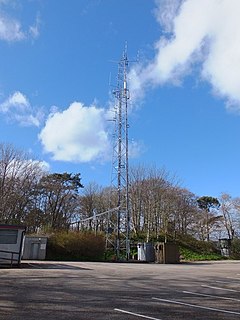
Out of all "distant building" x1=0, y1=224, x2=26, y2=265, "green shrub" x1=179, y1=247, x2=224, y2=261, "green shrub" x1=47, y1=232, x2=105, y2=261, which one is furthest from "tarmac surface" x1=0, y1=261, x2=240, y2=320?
"green shrub" x1=179, y1=247, x2=224, y2=261

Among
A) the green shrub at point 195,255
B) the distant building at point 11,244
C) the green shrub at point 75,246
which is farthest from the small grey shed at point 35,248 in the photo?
the green shrub at point 195,255

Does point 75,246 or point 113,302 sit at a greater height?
point 75,246

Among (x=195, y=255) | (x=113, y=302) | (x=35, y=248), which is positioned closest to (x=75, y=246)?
(x=35, y=248)

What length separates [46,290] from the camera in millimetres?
9867

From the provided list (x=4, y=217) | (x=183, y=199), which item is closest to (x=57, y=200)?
(x=4, y=217)

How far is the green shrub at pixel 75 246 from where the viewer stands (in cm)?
3034

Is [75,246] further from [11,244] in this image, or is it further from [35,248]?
[11,244]

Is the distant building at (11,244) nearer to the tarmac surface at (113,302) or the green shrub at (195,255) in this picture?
the tarmac surface at (113,302)

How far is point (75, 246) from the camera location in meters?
31.2

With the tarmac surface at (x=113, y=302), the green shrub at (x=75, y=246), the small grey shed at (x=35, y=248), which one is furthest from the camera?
the green shrub at (x=75, y=246)

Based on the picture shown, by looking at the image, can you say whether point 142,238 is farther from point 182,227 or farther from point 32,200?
point 32,200

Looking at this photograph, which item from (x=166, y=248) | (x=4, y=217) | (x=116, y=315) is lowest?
(x=116, y=315)

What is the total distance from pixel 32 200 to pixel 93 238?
17.0m

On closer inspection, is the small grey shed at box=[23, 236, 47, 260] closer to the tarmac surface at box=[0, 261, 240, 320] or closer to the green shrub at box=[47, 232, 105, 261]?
the green shrub at box=[47, 232, 105, 261]
